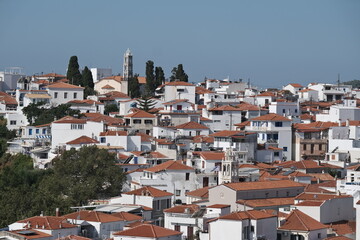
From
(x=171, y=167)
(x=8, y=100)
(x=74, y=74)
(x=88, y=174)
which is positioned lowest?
(x=88, y=174)

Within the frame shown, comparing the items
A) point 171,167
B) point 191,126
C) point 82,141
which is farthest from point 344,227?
point 191,126

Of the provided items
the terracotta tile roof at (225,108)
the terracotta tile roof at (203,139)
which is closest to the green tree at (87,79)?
the terracotta tile roof at (225,108)

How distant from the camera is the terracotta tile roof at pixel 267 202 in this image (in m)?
35.3

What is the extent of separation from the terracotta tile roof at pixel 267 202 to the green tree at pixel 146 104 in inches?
883

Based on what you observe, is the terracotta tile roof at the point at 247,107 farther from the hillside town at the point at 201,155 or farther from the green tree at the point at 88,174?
the green tree at the point at 88,174

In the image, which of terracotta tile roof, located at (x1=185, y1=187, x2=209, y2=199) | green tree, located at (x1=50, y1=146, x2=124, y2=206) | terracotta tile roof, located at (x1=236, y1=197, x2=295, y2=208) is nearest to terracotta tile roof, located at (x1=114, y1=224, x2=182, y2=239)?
terracotta tile roof, located at (x1=236, y1=197, x2=295, y2=208)

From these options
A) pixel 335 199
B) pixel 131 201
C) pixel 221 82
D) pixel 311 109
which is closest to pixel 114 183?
pixel 131 201

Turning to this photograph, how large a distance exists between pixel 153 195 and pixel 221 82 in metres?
40.8

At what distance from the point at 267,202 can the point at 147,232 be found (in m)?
7.28

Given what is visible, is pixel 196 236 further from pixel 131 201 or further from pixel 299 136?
pixel 299 136

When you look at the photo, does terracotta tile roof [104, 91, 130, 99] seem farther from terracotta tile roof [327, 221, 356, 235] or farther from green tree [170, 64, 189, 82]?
terracotta tile roof [327, 221, 356, 235]

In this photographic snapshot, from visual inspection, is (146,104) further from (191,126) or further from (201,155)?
(201,155)

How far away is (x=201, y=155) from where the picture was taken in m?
43.4

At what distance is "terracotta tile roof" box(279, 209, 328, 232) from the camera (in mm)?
31794
